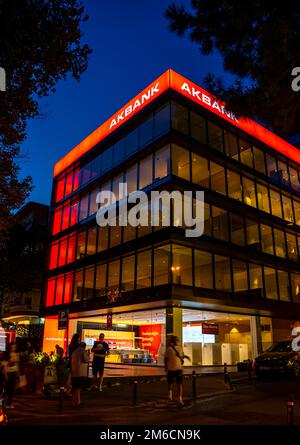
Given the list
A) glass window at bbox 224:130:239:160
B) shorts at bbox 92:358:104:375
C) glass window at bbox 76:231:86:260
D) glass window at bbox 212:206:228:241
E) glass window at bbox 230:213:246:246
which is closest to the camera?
shorts at bbox 92:358:104:375

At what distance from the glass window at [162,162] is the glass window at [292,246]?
41.4 ft

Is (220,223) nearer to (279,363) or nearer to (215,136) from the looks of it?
(215,136)

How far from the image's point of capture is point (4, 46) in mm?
9438

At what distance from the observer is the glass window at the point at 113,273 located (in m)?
26.6

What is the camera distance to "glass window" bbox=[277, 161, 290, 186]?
32194 millimetres

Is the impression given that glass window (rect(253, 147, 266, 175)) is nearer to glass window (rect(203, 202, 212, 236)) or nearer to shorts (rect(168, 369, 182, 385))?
glass window (rect(203, 202, 212, 236))

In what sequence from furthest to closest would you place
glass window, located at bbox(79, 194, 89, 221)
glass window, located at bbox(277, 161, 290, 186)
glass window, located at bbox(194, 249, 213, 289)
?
glass window, located at bbox(277, 161, 290, 186) < glass window, located at bbox(79, 194, 89, 221) < glass window, located at bbox(194, 249, 213, 289)

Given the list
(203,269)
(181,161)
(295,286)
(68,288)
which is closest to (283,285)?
(295,286)

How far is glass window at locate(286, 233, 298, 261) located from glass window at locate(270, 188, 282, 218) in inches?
77.5

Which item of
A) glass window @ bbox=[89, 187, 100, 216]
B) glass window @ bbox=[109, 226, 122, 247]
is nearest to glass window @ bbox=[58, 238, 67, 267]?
glass window @ bbox=[89, 187, 100, 216]

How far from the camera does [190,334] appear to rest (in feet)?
85.3

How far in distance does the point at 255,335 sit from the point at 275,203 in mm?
10625
